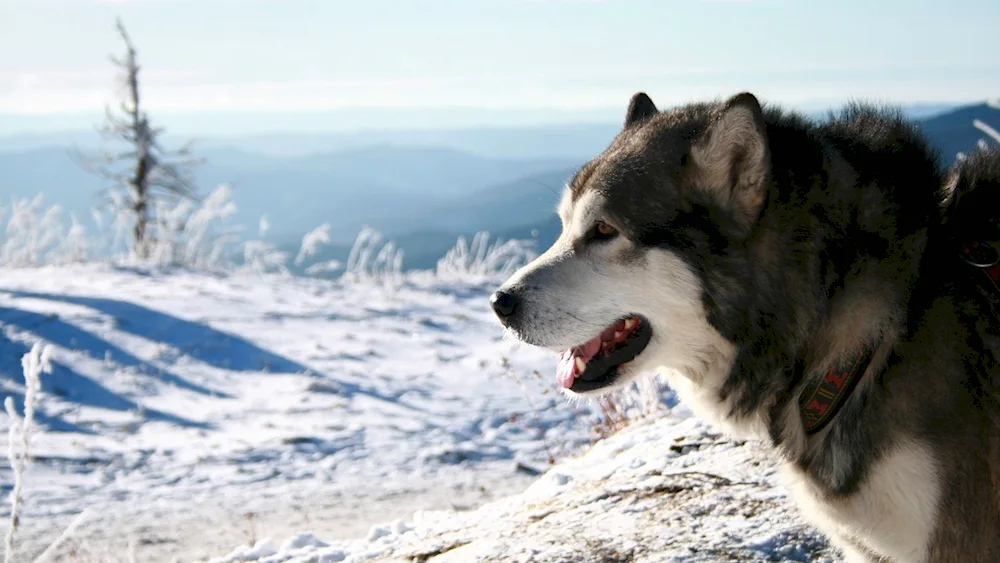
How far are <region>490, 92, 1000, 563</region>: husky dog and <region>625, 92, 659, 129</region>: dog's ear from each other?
1.23 feet

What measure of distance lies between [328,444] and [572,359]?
4.88 meters

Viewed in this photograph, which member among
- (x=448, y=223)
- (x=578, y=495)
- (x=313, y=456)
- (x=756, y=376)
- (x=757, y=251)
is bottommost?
(x=448, y=223)

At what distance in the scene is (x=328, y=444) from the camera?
24.8 ft

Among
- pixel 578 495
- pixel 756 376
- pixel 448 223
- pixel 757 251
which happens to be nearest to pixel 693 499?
pixel 578 495

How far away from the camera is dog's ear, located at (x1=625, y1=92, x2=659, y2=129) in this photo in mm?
3477

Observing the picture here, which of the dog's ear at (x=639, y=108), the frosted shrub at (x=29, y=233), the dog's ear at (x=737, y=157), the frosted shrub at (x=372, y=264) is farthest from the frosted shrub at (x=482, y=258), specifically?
the dog's ear at (x=737, y=157)

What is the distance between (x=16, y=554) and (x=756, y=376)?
187 inches

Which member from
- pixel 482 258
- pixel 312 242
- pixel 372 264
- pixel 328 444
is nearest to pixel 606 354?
Result: pixel 328 444

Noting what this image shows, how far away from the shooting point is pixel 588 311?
2.97 meters

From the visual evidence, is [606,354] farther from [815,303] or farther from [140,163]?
[140,163]

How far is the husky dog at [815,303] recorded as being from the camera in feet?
7.89

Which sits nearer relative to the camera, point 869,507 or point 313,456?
point 869,507

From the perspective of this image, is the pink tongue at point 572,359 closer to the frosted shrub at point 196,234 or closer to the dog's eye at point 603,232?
the dog's eye at point 603,232

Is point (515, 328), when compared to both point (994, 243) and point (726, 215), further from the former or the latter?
point (994, 243)
